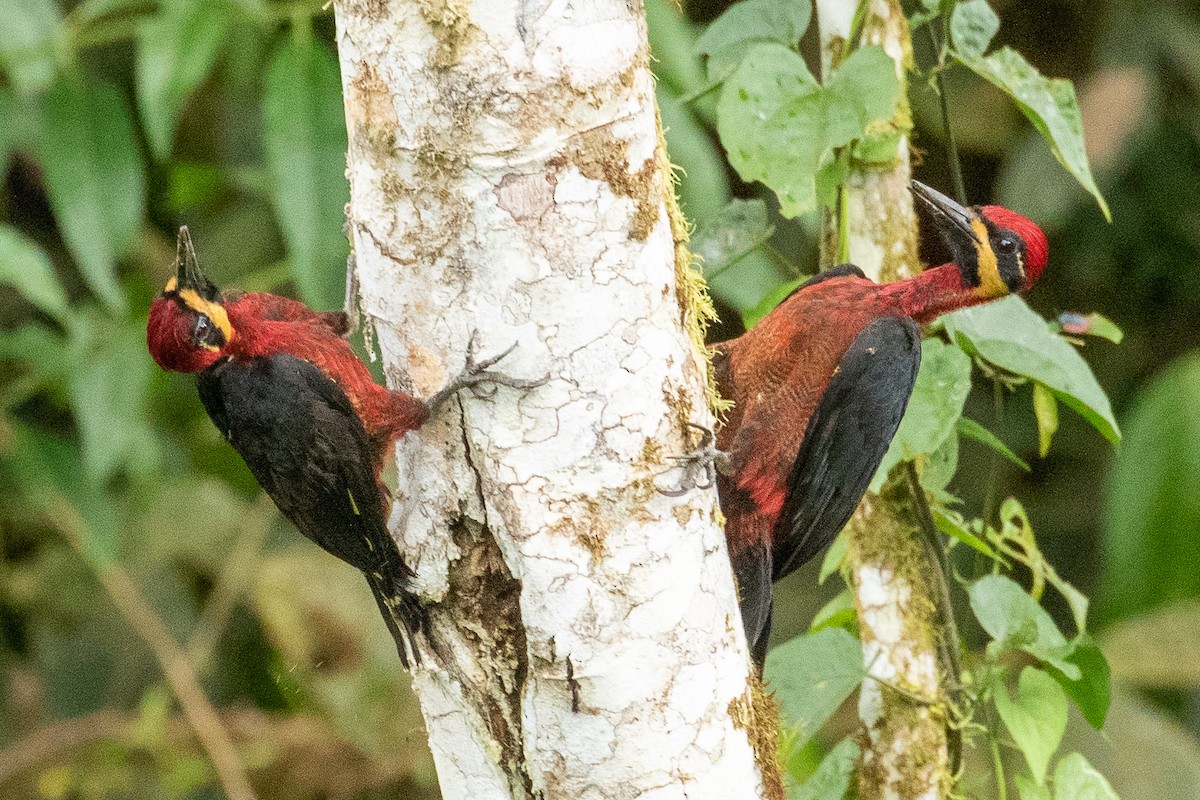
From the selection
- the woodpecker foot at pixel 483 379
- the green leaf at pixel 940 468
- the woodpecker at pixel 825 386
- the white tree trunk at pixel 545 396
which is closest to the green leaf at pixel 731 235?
the woodpecker at pixel 825 386

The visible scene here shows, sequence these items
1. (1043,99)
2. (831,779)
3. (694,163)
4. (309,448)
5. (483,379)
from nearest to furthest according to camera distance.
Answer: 1. (483,379)
2. (309,448)
3. (1043,99)
4. (831,779)
5. (694,163)

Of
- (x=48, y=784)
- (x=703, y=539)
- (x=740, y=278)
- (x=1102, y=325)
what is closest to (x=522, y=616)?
(x=703, y=539)

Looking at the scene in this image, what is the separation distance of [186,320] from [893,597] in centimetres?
117

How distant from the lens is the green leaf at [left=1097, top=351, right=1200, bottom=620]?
3654 millimetres

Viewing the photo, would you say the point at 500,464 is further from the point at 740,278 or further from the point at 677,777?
the point at 740,278

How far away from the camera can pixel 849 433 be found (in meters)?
1.91

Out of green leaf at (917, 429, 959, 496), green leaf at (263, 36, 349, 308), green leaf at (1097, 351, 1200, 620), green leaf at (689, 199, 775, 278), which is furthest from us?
green leaf at (1097, 351, 1200, 620)

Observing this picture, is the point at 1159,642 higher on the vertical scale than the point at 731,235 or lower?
lower

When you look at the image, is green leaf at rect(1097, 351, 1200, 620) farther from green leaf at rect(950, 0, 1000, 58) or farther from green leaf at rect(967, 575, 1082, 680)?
green leaf at rect(950, 0, 1000, 58)

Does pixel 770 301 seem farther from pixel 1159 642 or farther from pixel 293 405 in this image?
pixel 1159 642

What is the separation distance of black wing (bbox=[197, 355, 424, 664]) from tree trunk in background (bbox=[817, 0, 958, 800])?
80cm

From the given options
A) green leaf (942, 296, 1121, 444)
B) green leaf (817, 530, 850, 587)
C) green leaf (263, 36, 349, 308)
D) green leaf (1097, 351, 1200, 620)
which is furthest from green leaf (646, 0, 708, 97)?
green leaf (1097, 351, 1200, 620)

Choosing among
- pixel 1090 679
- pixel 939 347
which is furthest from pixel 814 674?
pixel 939 347

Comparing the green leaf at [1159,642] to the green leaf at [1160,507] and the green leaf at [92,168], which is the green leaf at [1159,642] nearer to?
the green leaf at [1160,507]
